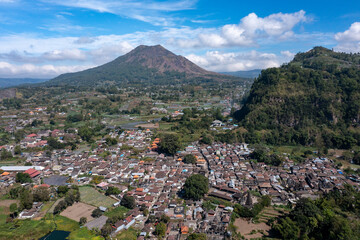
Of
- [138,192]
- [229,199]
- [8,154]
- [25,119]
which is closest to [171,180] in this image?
[138,192]

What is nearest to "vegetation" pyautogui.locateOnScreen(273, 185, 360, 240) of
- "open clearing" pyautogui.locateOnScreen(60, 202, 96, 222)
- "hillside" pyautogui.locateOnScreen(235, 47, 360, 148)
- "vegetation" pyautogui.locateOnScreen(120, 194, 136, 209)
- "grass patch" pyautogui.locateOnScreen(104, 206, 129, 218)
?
"vegetation" pyautogui.locateOnScreen(120, 194, 136, 209)

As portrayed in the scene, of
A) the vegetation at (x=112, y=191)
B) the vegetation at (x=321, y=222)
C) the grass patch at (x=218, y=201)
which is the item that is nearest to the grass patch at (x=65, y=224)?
the vegetation at (x=112, y=191)

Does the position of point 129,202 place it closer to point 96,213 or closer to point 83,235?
point 96,213

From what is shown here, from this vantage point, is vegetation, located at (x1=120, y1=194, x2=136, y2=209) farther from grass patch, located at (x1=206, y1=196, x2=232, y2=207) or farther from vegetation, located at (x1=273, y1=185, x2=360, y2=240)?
vegetation, located at (x1=273, y1=185, x2=360, y2=240)

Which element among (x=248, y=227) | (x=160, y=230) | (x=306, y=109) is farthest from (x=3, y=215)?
(x=306, y=109)

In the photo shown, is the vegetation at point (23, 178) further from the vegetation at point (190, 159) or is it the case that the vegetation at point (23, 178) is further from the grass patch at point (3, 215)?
the vegetation at point (190, 159)

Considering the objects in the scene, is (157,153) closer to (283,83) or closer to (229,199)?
(229,199)

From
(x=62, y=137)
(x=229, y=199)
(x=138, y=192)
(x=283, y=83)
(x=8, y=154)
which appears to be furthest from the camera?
(x=283, y=83)
